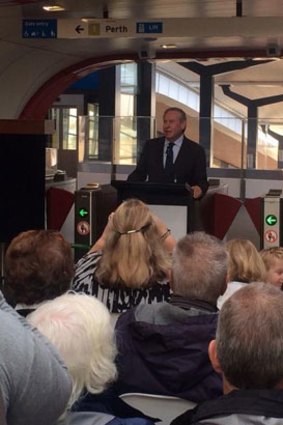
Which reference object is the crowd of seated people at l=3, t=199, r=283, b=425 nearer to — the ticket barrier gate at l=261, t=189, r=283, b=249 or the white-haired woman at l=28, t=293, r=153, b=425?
the white-haired woman at l=28, t=293, r=153, b=425

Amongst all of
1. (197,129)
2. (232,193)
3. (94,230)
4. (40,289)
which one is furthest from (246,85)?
(40,289)

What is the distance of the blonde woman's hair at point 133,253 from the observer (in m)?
3.39

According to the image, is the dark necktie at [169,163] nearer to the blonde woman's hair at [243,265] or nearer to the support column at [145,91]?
the blonde woman's hair at [243,265]

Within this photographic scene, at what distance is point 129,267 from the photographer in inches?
134

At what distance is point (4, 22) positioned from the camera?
984cm

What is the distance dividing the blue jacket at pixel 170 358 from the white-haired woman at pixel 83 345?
0.40m

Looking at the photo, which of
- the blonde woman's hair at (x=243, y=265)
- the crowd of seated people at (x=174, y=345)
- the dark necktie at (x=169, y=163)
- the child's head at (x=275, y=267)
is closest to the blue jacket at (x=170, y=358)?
the crowd of seated people at (x=174, y=345)

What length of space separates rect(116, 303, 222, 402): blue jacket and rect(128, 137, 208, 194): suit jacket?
430 cm

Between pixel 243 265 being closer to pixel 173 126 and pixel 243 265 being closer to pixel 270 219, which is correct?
pixel 173 126

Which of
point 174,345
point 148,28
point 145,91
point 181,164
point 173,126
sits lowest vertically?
point 174,345

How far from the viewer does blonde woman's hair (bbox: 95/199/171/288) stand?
339cm

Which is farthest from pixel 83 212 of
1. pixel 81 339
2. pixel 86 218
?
pixel 81 339

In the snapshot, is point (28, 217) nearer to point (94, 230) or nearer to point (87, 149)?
point (94, 230)

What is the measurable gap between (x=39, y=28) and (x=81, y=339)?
26.1ft
